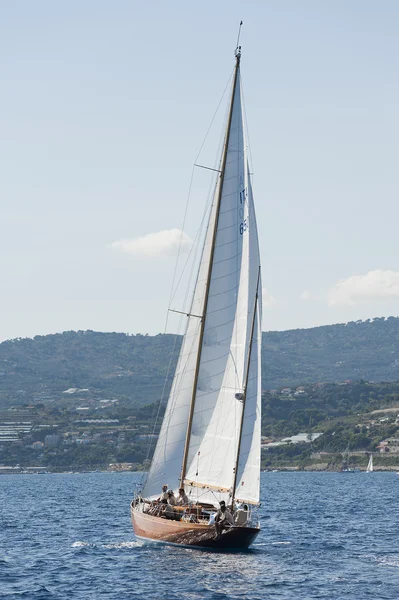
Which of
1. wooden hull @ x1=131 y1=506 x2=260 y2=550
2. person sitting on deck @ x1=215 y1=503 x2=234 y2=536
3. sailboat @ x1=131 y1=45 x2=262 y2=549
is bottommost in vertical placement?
wooden hull @ x1=131 y1=506 x2=260 y2=550

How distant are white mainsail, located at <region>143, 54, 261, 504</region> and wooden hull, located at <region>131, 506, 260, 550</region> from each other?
7.71 ft

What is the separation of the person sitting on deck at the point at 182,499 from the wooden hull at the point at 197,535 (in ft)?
4.24

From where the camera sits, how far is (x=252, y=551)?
181 ft

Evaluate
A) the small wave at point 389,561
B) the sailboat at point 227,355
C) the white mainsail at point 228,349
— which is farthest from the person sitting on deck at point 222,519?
the small wave at point 389,561

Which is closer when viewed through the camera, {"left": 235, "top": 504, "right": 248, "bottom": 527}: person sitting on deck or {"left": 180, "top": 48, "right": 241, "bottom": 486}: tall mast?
{"left": 235, "top": 504, "right": 248, "bottom": 527}: person sitting on deck

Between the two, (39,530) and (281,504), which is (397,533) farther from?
(281,504)

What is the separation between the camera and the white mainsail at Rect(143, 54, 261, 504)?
54875 mm

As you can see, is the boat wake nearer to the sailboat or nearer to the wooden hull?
the sailboat

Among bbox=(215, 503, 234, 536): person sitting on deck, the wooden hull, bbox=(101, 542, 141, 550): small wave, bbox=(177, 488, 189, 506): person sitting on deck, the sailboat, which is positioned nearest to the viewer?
bbox=(215, 503, 234, 536): person sitting on deck

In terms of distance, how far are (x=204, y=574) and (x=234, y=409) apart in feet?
31.9

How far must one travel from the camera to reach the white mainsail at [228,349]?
54.9m

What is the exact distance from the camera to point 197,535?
2060 inches

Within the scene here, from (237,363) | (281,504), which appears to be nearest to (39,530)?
(237,363)

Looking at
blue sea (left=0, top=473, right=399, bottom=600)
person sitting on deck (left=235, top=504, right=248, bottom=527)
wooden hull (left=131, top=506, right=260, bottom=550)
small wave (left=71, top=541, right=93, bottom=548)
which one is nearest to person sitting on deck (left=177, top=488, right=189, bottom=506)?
wooden hull (left=131, top=506, right=260, bottom=550)
